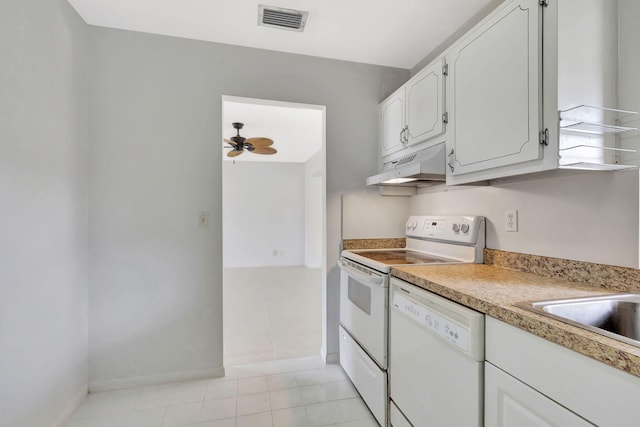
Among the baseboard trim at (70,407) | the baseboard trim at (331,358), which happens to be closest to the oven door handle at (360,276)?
the baseboard trim at (331,358)

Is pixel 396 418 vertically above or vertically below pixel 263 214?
below

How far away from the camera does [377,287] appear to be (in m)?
1.75

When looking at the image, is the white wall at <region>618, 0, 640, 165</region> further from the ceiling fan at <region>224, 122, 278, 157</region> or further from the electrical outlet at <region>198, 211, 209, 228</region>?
the ceiling fan at <region>224, 122, 278, 157</region>

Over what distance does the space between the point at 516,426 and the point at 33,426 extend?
6.91 ft

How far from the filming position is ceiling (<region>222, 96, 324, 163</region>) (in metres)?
3.37

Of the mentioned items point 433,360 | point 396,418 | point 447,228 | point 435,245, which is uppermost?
point 447,228

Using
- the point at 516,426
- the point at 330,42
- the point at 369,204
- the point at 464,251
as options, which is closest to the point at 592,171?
the point at 464,251

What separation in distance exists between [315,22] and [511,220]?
1.69 meters

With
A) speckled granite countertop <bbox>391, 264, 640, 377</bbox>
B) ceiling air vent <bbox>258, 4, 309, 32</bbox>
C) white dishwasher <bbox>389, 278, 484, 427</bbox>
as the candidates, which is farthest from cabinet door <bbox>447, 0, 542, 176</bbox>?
ceiling air vent <bbox>258, 4, 309, 32</bbox>

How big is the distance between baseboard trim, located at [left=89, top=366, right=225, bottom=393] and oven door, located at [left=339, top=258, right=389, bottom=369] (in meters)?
1.02

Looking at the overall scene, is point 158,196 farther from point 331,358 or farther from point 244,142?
point 244,142

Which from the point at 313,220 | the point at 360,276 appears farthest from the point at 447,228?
the point at 313,220

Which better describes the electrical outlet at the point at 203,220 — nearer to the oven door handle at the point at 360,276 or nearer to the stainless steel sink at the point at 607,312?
the oven door handle at the point at 360,276

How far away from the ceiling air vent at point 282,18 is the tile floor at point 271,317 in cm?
246
